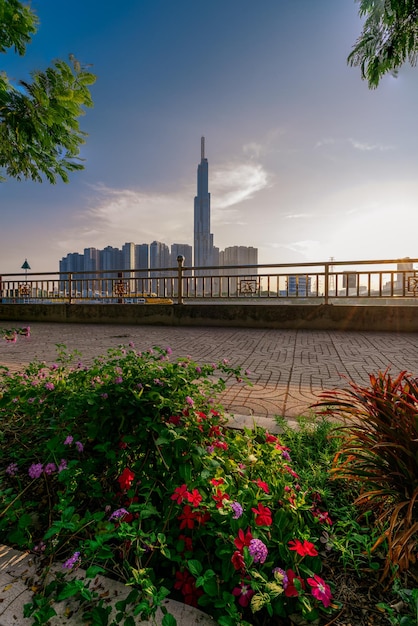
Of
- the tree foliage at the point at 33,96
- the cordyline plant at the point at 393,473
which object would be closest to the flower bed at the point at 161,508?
the cordyline plant at the point at 393,473

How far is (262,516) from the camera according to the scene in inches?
47.7

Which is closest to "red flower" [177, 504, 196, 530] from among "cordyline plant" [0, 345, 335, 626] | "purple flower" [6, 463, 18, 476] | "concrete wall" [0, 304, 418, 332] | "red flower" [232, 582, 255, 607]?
"cordyline plant" [0, 345, 335, 626]

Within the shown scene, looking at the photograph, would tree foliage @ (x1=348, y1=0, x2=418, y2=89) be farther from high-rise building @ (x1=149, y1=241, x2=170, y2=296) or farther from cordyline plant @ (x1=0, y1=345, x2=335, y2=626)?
high-rise building @ (x1=149, y1=241, x2=170, y2=296)

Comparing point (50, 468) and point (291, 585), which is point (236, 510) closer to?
point (291, 585)

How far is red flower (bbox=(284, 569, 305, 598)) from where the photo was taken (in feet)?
3.36

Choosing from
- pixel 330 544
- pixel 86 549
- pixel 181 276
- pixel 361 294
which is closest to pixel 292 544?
pixel 330 544

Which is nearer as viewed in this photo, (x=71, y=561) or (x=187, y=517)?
(x=71, y=561)

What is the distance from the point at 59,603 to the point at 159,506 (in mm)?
446

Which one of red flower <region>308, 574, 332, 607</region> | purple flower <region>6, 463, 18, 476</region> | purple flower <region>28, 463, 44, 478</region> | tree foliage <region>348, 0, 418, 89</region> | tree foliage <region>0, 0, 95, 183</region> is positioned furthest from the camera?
tree foliage <region>348, 0, 418, 89</region>

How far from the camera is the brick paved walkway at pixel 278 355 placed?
3328mm

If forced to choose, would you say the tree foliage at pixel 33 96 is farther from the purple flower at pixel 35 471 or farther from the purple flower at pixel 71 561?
the purple flower at pixel 71 561

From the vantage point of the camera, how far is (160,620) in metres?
1.00

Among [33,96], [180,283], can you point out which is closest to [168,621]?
[33,96]

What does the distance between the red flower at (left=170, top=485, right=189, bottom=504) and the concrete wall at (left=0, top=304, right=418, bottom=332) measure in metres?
8.64
